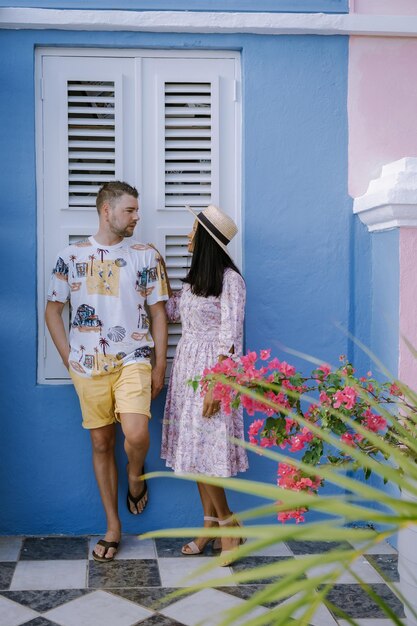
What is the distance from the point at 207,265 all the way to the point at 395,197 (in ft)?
3.05

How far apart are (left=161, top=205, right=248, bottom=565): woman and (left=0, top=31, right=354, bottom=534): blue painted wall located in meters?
0.36

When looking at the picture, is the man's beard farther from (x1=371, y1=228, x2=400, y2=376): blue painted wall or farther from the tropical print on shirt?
(x1=371, y1=228, x2=400, y2=376): blue painted wall

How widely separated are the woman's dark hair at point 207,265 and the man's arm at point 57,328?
0.69 m

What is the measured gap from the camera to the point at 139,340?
4.12 m

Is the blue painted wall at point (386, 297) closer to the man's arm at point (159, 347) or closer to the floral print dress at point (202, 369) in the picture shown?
the floral print dress at point (202, 369)

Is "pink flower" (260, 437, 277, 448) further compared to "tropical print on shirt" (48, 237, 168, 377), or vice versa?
"tropical print on shirt" (48, 237, 168, 377)

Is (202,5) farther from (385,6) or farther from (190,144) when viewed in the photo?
(385,6)

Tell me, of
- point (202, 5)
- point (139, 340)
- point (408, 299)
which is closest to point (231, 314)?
point (139, 340)

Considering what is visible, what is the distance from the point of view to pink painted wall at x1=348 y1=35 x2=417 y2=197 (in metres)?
4.35

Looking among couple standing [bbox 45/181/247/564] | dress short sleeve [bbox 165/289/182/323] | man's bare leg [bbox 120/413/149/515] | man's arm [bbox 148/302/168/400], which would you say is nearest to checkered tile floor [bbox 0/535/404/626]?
couple standing [bbox 45/181/247/564]

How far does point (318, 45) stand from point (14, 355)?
2.25 meters

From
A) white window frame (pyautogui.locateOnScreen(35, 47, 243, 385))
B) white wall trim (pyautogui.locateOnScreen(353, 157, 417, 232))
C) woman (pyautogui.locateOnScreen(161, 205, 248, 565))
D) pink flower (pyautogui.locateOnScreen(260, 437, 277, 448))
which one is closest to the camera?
pink flower (pyautogui.locateOnScreen(260, 437, 277, 448))

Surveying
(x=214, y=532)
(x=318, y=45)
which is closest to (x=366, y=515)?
(x=214, y=532)

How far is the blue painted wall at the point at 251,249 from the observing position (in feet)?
13.9
